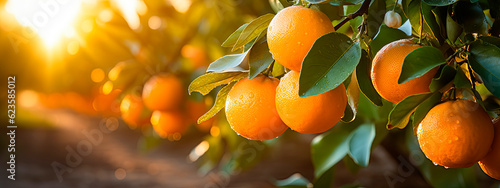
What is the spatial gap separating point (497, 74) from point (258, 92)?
0.23m

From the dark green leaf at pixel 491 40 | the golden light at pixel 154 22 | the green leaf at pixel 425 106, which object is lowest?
the green leaf at pixel 425 106

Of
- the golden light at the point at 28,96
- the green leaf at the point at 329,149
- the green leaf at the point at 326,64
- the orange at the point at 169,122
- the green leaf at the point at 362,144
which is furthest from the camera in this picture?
the golden light at the point at 28,96

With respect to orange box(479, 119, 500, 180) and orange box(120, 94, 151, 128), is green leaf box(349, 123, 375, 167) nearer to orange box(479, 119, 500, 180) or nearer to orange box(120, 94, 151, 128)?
orange box(479, 119, 500, 180)

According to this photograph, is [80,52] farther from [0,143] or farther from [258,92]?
[0,143]

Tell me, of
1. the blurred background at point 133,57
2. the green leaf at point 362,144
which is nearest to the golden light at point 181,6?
the blurred background at point 133,57

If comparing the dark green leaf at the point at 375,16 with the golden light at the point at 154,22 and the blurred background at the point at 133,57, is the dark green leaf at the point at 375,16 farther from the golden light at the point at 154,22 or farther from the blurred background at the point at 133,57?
the golden light at the point at 154,22

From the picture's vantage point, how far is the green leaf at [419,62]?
0.40m

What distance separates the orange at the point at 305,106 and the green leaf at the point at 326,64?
37 millimetres

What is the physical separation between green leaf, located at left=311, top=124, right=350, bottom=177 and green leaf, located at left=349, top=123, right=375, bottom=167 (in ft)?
0.29

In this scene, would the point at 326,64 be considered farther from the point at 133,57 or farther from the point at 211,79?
the point at 133,57

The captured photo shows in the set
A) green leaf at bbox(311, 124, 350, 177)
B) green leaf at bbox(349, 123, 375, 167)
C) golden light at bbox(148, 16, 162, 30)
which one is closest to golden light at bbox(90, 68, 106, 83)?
golden light at bbox(148, 16, 162, 30)

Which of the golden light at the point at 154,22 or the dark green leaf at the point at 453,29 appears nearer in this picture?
the dark green leaf at the point at 453,29

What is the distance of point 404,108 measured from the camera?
17.7 inches

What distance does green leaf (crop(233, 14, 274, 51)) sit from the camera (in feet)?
1.59
